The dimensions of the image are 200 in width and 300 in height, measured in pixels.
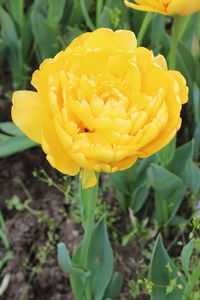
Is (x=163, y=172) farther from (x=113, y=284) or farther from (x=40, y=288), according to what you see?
(x=40, y=288)

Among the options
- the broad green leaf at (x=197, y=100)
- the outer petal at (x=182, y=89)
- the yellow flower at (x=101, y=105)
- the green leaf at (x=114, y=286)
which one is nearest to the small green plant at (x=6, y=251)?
the green leaf at (x=114, y=286)

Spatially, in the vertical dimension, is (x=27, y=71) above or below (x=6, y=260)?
above

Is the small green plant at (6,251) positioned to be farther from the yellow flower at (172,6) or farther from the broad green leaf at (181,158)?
the yellow flower at (172,6)

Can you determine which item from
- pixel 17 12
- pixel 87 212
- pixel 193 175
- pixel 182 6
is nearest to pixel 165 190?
pixel 193 175

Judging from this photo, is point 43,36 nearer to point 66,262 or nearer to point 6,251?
point 6,251

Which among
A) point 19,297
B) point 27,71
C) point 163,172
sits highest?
point 163,172

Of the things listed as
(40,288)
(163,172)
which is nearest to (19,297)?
(40,288)

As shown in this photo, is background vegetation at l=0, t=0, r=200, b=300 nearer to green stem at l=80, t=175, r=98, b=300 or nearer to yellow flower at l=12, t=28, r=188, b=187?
green stem at l=80, t=175, r=98, b=300
